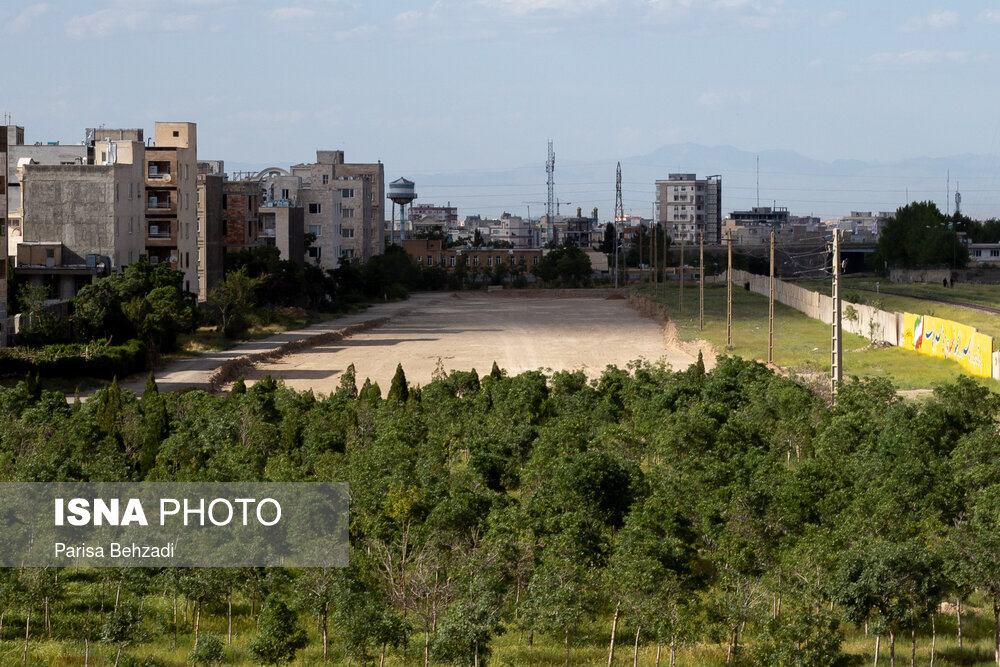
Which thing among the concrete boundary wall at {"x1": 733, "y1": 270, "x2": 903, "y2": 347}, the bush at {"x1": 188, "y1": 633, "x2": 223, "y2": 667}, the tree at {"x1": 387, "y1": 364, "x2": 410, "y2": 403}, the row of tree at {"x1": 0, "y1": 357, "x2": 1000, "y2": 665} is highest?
the concrete boundary wall at {"x1": 733, "y1": 270, "x2": 903, "y2": 347}

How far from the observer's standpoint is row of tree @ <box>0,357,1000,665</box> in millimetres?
21047

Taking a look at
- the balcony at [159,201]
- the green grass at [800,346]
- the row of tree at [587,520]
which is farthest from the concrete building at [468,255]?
the row of tree at [587,520]

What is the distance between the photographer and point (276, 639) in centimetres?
2038

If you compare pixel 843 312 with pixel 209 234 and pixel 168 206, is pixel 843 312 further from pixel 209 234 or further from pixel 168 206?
pixel 209 234

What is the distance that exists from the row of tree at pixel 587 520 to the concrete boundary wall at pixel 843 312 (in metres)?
20.1

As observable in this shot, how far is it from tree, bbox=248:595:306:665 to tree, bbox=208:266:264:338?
5606 cm

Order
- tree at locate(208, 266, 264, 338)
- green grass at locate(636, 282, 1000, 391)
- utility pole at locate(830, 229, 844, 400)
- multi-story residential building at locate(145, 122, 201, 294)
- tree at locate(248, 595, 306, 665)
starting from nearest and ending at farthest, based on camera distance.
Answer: tree at locate(248, 595, 306, 665) < utility pole at locate(830, 229, 844, 400) < green grass at locate(636, 282, 1000, 391) < tree at locate(208, 266, 264, 338) < multi-story residential building at locate(145, 122, 201, 294)

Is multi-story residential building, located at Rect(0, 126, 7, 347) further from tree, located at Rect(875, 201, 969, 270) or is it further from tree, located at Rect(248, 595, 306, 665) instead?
tree, located at Rect(875, 201, 969, 270)

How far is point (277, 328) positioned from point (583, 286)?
69107 millimetres

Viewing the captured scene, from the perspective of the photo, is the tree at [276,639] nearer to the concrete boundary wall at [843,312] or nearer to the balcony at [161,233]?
the concrete boundary wall at [843,312]

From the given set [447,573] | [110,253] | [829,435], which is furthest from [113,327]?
[447,573]

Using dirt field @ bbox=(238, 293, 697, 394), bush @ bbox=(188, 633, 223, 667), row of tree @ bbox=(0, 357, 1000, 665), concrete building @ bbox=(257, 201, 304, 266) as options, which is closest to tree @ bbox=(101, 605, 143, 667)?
row of tree @ bbox=(0, 357, 1000, 665)

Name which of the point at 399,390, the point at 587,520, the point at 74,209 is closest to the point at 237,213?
the point at 74,209

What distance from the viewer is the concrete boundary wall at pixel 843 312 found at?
223 feet
